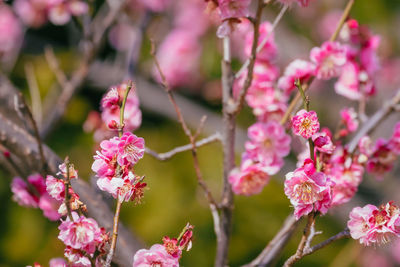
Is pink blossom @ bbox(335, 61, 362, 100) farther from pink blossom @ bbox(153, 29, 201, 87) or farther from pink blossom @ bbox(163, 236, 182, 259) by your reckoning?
pink blossom @ bbox(153, 29, 201, 87)

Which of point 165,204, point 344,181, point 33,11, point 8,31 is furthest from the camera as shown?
point 165,204

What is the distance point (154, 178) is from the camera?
3199mm

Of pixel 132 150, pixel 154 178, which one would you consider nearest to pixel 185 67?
pixel 154 178

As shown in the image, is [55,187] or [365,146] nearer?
[55,187]

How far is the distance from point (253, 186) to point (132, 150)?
0.38m

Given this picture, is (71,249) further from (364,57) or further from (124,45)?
(124,45)

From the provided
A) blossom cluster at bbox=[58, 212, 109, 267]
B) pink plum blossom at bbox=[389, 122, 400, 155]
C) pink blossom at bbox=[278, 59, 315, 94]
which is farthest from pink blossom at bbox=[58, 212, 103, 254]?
pink plum blossom at bbox=[389, 122, 400, 155]

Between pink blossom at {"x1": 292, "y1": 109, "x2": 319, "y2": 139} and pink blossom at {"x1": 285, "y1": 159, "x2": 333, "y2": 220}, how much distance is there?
4cm

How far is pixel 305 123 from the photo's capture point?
2.33ft

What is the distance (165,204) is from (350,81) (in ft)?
6.86

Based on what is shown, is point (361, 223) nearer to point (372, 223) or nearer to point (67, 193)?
point (372, 223)

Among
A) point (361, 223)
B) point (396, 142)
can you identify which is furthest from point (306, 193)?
point (396, 142)

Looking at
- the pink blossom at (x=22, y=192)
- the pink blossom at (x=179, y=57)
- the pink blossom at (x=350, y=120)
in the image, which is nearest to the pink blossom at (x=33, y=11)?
the pink blossom at (x=179, y=57)

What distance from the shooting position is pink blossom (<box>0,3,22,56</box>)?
273 centimetres
